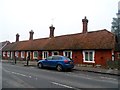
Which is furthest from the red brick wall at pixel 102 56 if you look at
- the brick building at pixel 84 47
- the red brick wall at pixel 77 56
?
the red brick wall at pixel 77 56

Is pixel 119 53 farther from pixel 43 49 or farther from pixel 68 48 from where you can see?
pixel 43 49

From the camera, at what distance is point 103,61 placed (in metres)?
25.5

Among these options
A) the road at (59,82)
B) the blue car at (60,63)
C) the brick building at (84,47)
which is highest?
the brick building at (84,47)

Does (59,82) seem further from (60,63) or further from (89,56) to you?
(89,56)

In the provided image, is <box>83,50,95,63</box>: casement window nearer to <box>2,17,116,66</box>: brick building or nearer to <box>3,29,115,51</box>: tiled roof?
<box>2,17,116,66</box>: brick building

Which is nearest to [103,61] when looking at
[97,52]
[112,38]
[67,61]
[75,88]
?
[97,52]

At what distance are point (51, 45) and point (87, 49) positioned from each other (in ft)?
30.7

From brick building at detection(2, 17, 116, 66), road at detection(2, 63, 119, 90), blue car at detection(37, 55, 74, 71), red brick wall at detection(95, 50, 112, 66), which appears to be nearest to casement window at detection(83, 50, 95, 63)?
brick building at detection(2, 17, 116, 66)

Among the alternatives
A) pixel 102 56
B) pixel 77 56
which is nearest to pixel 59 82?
pixel 102 56

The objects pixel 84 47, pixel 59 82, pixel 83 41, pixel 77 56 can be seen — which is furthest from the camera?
pixel 83 41

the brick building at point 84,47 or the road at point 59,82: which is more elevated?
the brick building at point 84,47

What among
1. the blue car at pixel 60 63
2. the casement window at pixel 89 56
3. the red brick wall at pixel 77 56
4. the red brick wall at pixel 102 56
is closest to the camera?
the blue car at pixel 60 63

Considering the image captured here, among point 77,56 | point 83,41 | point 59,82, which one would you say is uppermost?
point 83,41

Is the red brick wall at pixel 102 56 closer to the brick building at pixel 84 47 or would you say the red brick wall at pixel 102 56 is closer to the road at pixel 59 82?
the brick building at pixel 84 47
